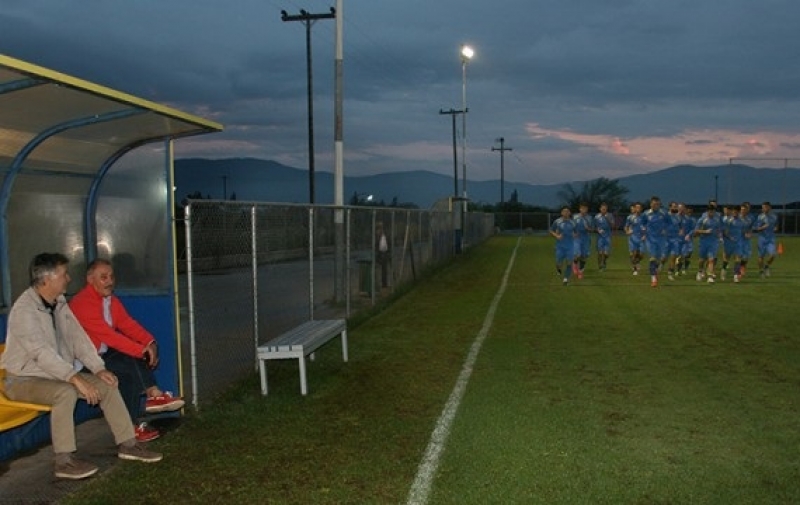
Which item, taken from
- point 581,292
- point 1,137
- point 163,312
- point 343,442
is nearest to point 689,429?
point 343,442

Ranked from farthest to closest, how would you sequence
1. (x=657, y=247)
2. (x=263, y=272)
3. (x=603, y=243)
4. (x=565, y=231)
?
1. (x=603, y=243)
2. (x=657, y=247)
3. (x=565, y=231)
4. (x=263, y=272)

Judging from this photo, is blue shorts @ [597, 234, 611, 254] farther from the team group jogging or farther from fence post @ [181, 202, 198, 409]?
fence post @ [181, 202, 198, 409]

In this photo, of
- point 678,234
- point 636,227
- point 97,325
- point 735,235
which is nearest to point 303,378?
point 97,325

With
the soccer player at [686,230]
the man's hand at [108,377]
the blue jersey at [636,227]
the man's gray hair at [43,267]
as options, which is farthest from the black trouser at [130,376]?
the soccer player at [686,230]

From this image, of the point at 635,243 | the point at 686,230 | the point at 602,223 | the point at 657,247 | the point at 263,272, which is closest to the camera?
the point at 263,272

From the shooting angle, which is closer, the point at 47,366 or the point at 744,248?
the point at 47,366

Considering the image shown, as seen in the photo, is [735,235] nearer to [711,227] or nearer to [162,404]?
[711,227]

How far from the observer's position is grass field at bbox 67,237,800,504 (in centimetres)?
469

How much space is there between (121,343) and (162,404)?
2.09 feet

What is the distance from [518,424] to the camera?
6016mm

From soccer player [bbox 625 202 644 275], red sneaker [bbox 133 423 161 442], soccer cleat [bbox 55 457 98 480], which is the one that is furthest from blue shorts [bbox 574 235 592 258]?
soccer cleat [bbox 55 457 98 480]

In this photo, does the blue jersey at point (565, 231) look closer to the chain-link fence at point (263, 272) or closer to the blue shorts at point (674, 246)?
the blue shorts at point (674, 246)

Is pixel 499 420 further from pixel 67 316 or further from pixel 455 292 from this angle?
pixel 455 292

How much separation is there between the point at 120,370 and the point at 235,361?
3383 millimetres
